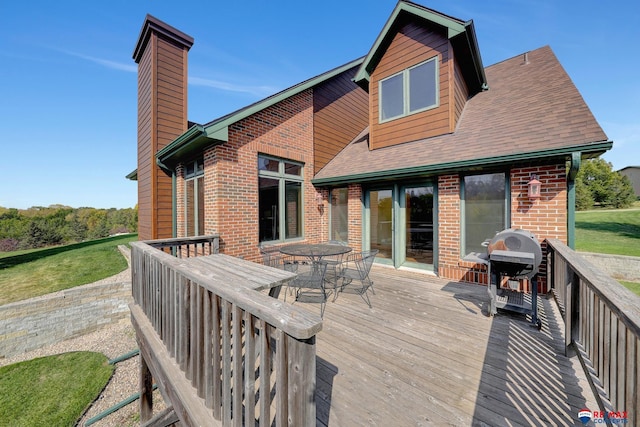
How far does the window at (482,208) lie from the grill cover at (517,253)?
1478mm

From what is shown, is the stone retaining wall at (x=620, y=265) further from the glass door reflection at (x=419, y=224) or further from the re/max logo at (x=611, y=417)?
the re/max logo at (x=611, y=417)

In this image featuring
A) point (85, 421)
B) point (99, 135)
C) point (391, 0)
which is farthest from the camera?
point (99, 135)

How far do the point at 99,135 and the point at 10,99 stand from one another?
17.8 feet

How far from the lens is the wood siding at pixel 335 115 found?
308 inches

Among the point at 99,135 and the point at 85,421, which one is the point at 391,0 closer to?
the point at 85,421

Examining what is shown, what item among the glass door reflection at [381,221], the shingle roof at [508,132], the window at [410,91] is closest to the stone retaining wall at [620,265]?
the shingle roof at [508,132]

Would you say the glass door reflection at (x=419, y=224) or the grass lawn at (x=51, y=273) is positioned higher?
the glass door reflection at (x=419, y=224)

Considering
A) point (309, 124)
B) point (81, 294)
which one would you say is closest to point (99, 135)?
point (81, 294)

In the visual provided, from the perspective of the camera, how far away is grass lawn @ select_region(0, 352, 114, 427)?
383 centimetres

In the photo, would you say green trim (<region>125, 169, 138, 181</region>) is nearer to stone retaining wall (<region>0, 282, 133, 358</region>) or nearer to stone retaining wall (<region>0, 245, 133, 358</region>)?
stone retaining wall (<region>0, 245, 133, 358</region>)

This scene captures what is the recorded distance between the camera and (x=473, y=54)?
19.2ft

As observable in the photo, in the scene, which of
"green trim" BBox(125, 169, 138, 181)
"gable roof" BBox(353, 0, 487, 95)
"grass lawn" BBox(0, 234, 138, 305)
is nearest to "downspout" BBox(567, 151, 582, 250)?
"gable roof" BBox(353, 0, 487, 95)

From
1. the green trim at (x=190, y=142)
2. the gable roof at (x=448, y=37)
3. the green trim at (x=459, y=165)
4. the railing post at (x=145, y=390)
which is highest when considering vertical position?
the gable roof at (x=448, y=37)

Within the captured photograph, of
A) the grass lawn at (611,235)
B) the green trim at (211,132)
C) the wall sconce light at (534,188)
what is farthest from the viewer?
the grass lawn at (611,235)
